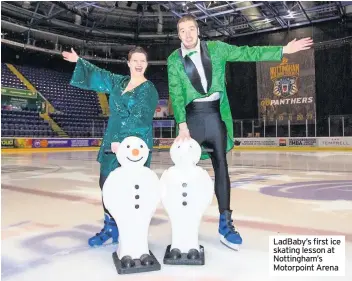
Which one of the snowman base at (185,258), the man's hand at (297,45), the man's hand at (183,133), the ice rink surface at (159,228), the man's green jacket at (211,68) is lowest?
the ice rink surface at (159,228)

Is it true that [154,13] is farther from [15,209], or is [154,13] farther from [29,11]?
[15,209]

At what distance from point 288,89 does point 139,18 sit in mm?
8438

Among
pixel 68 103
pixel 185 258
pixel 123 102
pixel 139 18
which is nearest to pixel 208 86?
pixel 123 102

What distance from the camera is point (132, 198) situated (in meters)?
1.52

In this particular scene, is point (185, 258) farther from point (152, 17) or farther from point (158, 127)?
point (152, 17)

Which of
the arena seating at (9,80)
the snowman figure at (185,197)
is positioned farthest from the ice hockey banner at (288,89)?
the snowman figure at (185,197)

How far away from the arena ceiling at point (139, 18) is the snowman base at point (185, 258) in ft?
44.1

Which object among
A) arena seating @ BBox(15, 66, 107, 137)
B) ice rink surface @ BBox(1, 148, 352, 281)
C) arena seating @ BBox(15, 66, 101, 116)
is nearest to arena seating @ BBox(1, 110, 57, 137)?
arena seating @ BBox(15, 66, 107, 137)

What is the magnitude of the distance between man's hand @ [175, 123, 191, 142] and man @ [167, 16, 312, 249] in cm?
5

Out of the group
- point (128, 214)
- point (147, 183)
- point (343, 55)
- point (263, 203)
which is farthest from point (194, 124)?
point (343, 55)

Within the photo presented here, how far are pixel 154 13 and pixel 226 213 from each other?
17799 mm

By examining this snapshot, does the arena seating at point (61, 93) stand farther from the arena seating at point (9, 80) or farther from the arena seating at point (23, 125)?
the arena seating at point (23, 125)

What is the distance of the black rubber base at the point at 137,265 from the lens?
1446 millimetres

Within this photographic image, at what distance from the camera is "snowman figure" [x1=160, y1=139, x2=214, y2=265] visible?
1.56 meters
